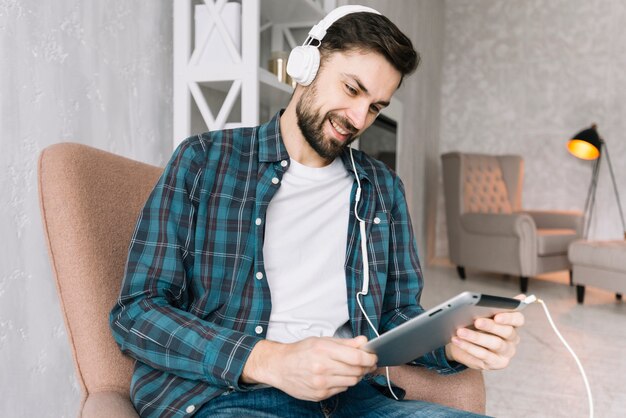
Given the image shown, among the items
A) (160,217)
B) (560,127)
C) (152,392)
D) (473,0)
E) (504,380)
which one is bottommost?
(504,380)

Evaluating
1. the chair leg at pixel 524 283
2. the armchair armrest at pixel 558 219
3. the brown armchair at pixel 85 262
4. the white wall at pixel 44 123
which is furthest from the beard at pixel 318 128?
the armchair armrest at pixel 558 219

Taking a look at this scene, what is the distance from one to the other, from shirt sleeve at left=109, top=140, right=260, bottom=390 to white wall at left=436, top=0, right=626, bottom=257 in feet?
17.8

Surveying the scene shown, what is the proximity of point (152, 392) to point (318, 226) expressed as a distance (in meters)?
0.40

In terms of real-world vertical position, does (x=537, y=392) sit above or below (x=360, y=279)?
below

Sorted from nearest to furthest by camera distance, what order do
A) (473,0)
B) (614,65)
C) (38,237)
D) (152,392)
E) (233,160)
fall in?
(152,392)
(233,160)
(38,237)
(614,65)
(473,0)

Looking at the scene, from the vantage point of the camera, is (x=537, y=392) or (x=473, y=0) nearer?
(x=537, y=392)

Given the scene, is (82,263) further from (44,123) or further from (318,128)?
(44,123)

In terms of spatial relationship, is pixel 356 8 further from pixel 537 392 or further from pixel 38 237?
pixel 537 392

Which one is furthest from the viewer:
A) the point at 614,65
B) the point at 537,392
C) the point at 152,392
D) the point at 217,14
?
the point at 614,65

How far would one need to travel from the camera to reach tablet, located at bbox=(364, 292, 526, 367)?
0.71 metres

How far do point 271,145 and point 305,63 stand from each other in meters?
0.17

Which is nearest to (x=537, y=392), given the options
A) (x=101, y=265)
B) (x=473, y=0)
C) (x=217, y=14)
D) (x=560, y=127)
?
(x=217, y=14)

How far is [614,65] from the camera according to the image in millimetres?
5512

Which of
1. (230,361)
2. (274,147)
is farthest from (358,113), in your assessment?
(230,361)
